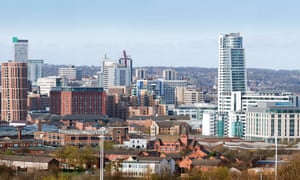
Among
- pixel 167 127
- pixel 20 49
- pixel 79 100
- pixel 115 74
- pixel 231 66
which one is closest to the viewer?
pixel 167 127

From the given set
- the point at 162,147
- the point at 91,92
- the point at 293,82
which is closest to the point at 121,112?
the point at 91,92

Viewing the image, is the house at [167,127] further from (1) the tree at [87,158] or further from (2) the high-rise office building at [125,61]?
(2) the high-rise office building at [125,61]

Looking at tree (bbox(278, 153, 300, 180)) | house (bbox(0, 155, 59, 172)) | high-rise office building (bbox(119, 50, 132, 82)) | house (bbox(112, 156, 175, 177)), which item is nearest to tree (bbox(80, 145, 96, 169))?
house (bbox(0, 155, 59, 172))

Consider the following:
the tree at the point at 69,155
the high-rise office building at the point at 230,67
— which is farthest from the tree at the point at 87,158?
the high-rise office building at the point at 230,67

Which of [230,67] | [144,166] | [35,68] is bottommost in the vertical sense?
[144,166]

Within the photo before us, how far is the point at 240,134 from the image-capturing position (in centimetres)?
6028

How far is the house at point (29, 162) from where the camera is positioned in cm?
3794

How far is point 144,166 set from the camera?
37469 mm

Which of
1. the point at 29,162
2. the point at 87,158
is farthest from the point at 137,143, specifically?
the point at 29,162

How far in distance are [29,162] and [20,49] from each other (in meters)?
87.3

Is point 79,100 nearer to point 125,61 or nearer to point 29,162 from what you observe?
point 29,162

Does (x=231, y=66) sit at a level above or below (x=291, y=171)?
above

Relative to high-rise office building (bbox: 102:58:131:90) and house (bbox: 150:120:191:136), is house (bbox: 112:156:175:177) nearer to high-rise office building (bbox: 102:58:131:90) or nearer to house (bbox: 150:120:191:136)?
house (bbox: 150:120:191:136)

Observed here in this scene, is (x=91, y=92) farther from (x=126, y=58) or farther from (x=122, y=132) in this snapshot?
(x=126, y=58)
